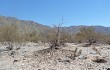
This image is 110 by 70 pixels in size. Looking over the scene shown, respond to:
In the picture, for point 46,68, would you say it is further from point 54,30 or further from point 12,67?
point 54,30

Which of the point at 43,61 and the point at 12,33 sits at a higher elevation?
the point at 12,33

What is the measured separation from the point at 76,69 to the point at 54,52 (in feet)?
Result: 19.6

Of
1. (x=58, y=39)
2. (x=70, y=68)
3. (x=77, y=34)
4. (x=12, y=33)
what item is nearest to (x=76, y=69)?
(x=70, y=68)

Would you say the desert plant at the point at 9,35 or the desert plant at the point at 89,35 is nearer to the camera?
the desert plant at the point at 9,35

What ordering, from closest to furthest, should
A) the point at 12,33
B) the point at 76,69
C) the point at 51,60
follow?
the point at 76,69 → the point at 51,60 → the point at 12,33

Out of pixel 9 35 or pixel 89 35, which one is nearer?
pixel 9 35

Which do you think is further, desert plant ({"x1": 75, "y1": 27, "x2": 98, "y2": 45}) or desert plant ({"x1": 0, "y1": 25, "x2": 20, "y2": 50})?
desert plant ({"x1": 75, "y1": 27, "x2": 98, "y2": 45})

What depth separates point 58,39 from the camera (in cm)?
2161

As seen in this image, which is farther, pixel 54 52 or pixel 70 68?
pixel 54 52

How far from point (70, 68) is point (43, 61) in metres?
2.69

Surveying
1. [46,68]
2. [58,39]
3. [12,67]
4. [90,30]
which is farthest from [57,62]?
[90,30]

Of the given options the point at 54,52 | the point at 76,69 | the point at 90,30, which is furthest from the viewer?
the point at 90,30

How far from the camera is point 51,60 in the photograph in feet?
48.5

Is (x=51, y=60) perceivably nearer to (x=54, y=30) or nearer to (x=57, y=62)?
(x=57, y=62)
